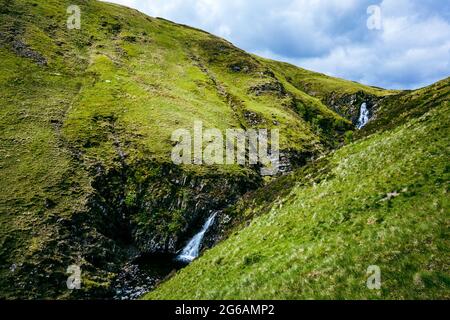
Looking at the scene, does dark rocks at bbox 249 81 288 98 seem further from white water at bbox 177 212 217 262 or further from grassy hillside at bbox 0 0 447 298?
white water at bbox 177 212 217 262

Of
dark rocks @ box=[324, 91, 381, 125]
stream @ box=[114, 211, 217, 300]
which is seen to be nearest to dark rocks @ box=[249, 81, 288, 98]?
dark rocks @ box=[324, 91, 381, 125]

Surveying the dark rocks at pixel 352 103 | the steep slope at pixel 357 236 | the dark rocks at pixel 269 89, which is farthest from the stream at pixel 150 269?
the dark rocks at pixel 352 103

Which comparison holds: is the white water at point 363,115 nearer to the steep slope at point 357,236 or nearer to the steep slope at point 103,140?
the steep slope at point 103,140

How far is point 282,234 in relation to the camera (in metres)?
27.1

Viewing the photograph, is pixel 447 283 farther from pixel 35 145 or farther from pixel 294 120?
pixel 294 120

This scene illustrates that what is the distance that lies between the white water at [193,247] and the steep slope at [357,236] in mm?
21640

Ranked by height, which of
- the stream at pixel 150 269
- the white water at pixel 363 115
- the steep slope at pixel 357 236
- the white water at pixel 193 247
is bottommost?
the stream at pixel 150 269

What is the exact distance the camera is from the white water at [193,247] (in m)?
55.4

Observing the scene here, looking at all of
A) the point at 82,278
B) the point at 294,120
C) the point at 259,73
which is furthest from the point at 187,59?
the point at 82,278

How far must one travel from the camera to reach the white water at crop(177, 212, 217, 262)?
5544 cm

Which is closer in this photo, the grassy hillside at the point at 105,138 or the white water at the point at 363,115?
the grassy hillside at the point at 105,138

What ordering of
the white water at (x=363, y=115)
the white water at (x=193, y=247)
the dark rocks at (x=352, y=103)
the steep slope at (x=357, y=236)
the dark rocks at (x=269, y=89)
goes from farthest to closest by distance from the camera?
the dark rocks at (x=352, y=103) < the white water at (x=363, y=115) < the dark rocks at (x=269, y=89) < the white water at (x=193, y=247) < the steep slope at (x=357, y=236)

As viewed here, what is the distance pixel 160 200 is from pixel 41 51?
61985 mm

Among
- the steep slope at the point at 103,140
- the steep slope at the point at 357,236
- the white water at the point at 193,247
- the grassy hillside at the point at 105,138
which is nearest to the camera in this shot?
the steep slope at the point at 357,236
